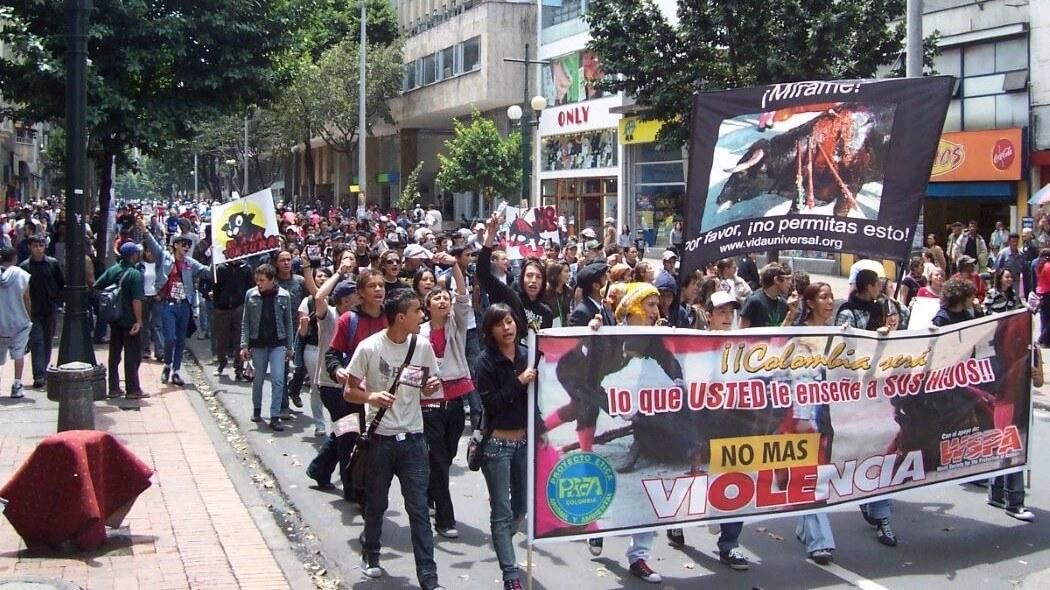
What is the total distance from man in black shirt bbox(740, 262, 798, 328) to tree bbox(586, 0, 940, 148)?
12205mm

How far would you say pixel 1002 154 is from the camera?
85.3ft

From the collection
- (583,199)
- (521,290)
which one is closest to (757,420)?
(521,290)

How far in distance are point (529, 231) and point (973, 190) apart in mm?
14695

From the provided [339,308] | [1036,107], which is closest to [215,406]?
[339,308]

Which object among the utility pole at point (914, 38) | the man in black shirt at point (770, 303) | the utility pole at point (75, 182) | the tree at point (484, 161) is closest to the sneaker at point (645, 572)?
the man in black shirt at point (770, 303)

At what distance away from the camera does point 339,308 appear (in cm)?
971

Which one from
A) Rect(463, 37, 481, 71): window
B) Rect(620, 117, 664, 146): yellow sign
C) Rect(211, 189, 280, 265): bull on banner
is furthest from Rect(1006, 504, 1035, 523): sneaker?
Rect(463, 37, 481, 71): window

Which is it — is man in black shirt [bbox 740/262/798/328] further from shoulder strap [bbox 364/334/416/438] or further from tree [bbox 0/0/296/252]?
tree [bbox 0/0/296/252]

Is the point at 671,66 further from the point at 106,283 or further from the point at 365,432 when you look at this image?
the point at 365,432

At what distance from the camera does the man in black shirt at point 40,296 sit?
12992mm

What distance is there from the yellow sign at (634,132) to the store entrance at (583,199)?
7.65 ft

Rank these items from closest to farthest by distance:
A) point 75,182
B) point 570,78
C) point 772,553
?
point 772,553
point 75,182
point 570,78

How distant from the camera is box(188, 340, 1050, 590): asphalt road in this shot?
6.65 m

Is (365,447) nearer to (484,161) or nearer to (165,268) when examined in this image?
(165,268)
